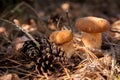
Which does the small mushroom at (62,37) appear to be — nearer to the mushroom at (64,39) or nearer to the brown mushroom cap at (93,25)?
the mushroom at (64,39)

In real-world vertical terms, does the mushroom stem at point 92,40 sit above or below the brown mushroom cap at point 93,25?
below

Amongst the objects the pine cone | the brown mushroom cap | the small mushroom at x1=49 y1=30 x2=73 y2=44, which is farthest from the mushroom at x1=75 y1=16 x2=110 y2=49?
the pine cone

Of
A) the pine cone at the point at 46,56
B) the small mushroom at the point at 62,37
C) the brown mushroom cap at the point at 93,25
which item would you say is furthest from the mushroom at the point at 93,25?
the pine cone at the point at 46,56

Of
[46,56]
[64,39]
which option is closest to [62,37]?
[64,39]

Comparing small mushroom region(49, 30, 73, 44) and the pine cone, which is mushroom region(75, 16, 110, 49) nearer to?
small mushroom region(49, 30, 73, 44)

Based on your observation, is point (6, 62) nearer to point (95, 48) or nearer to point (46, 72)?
point (46, 72)
